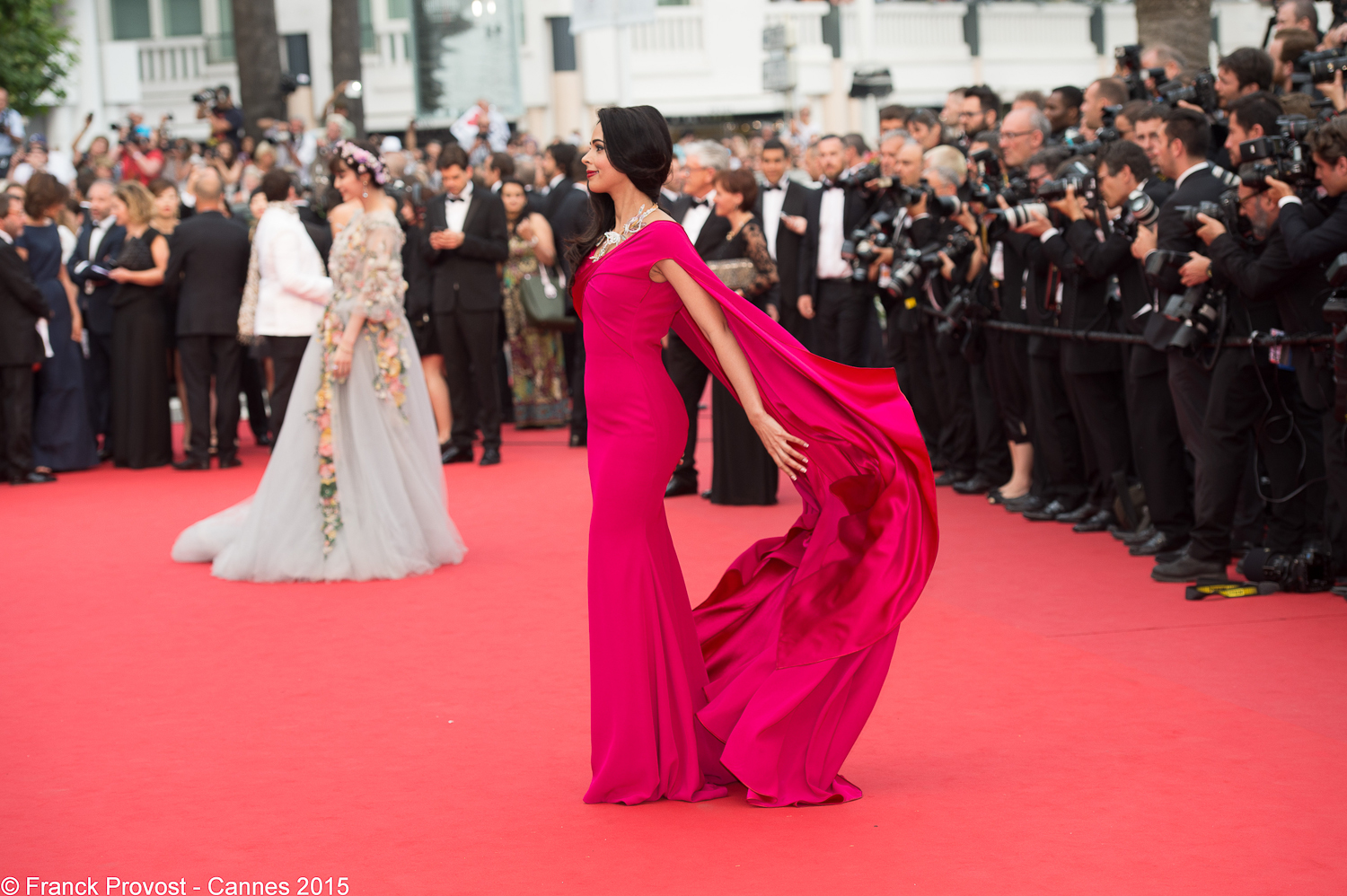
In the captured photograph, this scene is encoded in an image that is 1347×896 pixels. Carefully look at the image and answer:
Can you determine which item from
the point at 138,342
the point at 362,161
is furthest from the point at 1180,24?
the point at 138,342

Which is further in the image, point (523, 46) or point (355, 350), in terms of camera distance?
point (523, 46)

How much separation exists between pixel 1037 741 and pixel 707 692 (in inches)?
42.7

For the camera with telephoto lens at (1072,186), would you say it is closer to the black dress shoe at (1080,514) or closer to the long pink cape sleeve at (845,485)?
the black dress shoe at (1080,514)

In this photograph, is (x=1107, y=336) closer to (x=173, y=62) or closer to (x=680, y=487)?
(x=680, y=487)

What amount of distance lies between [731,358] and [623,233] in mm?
472

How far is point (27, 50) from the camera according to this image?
26.5 m

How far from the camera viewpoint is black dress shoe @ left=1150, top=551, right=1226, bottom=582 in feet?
22.5

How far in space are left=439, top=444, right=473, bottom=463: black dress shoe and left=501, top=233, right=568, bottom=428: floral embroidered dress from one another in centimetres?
159

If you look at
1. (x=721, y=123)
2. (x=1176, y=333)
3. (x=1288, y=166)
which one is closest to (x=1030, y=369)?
(x=1176, y=333)

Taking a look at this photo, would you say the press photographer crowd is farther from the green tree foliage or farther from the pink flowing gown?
the green tree foliage

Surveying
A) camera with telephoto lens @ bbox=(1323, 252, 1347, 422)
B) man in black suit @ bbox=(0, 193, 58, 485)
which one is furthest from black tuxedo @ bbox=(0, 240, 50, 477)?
camera with telephoto lens @ bbox=(1323, 252, 1347, 422)

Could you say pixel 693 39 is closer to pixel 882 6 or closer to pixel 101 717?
pixel 882 6

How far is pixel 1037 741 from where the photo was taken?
15.5 feet

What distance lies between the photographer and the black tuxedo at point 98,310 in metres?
11.9
